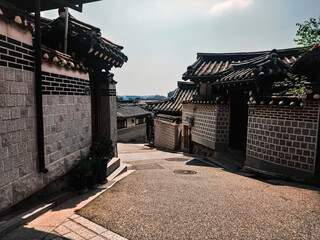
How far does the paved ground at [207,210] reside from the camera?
13.8 feet

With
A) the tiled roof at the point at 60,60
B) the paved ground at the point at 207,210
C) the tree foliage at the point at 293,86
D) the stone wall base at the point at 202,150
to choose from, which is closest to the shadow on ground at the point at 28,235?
the paved ground at the point at 207,210

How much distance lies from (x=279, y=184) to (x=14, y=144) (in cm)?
754

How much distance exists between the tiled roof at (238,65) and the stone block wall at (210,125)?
6.01ft

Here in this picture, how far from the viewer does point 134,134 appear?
114 ft

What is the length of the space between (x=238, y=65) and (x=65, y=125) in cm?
984

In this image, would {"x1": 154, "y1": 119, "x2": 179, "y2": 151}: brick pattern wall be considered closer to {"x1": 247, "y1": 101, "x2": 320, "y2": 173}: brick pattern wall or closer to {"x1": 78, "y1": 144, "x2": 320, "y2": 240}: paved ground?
{"x1": 247, "y1": 101, "x2": 320, "y2": 173}: brick pattern wall

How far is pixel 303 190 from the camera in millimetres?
6664

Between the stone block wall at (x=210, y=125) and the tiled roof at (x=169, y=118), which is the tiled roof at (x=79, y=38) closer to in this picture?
the stone block wall at (x=210, y=125)

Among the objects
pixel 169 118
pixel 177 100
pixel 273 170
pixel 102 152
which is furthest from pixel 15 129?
pixel 177 100

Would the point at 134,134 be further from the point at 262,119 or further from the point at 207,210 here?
the point at 207,210

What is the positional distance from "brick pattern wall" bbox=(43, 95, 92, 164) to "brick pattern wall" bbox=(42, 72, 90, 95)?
0.14 metres

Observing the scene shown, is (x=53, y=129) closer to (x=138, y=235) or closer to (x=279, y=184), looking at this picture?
(x=138, y=235)

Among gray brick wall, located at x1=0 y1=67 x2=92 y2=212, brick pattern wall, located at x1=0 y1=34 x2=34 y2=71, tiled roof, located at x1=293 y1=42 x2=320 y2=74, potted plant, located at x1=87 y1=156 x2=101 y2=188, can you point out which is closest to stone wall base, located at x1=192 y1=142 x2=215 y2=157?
tiled roof, located at x1=293 y1=42 x2=320 y2=74

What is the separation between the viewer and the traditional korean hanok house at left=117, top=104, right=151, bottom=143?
3088 centimetres
